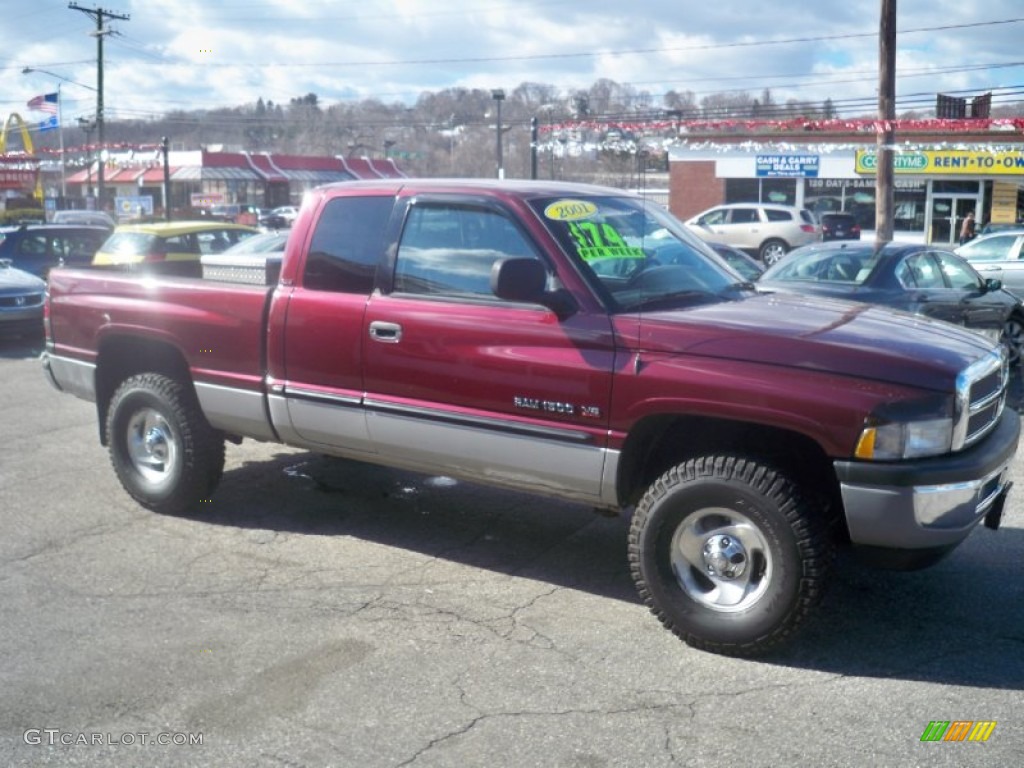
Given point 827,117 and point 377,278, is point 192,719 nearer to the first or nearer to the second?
point 377,278

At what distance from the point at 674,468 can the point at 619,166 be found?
7.30 feet

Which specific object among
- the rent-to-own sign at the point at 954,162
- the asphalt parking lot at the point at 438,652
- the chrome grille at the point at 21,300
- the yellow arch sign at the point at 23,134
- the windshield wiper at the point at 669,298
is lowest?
the asphalt parking lot at the point at 438,652

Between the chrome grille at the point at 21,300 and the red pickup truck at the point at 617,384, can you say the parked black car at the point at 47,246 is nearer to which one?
the chrome grille at the point at 21,300

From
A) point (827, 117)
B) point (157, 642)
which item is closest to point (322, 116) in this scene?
point (827, 117)

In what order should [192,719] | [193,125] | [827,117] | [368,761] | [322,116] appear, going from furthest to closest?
[193,125] < [827,117] < [322,116] < [192,719] < [368,761]

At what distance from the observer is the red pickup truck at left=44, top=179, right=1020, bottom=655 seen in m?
4.25

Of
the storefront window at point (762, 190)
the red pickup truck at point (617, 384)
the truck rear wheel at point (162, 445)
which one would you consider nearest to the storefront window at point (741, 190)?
the storefront window at point (762, 190)

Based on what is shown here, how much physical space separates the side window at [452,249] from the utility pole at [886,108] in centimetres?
1519

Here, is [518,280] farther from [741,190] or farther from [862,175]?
[741,190]

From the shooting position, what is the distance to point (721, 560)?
460 centimetres

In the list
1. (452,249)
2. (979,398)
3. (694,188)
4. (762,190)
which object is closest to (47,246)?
A: (452,249)

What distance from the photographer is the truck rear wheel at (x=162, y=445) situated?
6363mm

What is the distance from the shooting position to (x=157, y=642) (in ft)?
15.6

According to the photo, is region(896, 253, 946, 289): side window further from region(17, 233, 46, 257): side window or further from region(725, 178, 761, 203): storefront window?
region(725, 178, 761, 203): storefront window
